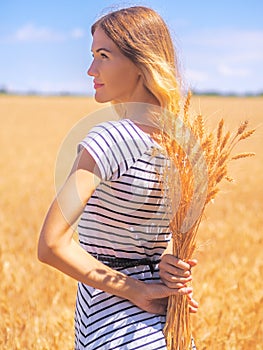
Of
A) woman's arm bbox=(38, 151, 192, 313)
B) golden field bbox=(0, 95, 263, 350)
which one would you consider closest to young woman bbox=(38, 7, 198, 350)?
woman's arm bbox=(38, 151, 192, 313)

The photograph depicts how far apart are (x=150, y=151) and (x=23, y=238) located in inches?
194

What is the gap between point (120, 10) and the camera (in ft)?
6.18

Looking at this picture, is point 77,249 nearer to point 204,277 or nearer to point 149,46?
point 149,46

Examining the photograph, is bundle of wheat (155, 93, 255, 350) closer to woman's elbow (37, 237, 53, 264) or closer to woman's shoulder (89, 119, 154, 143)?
woman's shoulder (89, 119, 154, 143)

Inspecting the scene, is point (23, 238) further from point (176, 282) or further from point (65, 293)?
point (176, 282)

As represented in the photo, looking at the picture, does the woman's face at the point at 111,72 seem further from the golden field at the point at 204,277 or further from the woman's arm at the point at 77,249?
the woman's arm at the point at 77,249

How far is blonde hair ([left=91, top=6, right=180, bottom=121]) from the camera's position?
1.77 metres

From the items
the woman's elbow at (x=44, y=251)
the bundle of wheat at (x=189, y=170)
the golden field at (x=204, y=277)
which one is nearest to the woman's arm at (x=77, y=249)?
the woman's elbow at (x=44, y=251)

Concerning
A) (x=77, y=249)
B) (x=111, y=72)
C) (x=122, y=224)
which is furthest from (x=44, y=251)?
(x=111, y=72)

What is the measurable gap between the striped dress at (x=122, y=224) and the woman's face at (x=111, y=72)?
0.13 metres

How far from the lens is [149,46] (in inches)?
70.6

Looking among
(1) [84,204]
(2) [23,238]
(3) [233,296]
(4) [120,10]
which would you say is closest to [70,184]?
(1) [84,204]

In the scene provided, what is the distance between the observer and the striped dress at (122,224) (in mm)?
1687

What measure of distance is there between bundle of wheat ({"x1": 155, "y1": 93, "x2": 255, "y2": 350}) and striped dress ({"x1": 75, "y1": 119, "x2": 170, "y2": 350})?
0.03 m
